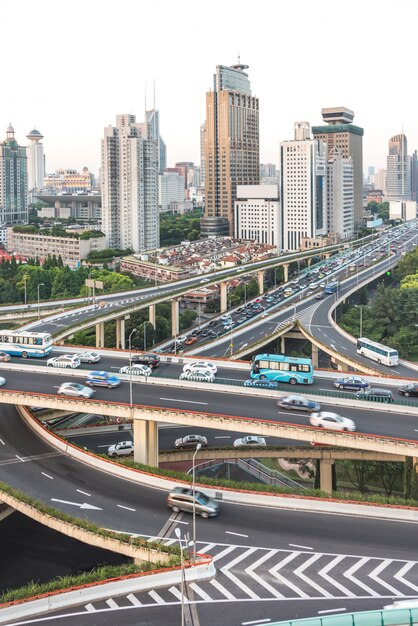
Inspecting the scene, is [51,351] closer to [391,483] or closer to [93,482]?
[93,482]

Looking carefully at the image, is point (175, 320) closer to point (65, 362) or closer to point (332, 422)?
point (65, 362)

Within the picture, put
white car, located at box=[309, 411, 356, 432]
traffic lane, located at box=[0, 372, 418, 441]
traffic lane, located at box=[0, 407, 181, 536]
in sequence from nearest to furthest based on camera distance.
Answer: traffic lane, located at box=[0, 407, 181, 536] → white car, located at box=[309, 411, 356, 432] → traffic lane, located at box=[0, 372, 418, 441]

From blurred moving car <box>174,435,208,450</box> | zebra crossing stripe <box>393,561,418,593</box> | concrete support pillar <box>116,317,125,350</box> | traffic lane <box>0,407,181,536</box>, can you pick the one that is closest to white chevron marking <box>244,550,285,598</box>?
zebra crossing stripe <box>393,561,418,593</box>

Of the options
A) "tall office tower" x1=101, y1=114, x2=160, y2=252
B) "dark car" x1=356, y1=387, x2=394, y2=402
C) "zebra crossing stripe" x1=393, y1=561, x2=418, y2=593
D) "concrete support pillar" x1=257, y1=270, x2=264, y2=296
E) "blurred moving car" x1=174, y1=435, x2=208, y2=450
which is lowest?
"blurred moving car" x1=174, y1=435, x2=208, y2=450

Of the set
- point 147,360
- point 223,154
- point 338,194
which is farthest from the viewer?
point 223,154

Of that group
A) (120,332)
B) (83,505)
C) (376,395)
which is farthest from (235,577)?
(120,332)

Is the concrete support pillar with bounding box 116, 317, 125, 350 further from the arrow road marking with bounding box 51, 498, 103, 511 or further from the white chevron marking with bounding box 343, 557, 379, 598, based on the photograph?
the white chevron marking with bounding box 343, 557, 379, 598

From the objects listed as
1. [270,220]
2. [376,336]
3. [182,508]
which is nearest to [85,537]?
[182,508]
